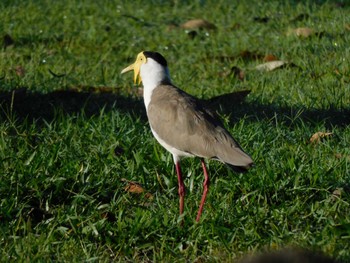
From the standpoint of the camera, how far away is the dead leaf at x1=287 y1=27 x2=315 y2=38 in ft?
30.7

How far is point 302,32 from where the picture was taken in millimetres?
9398

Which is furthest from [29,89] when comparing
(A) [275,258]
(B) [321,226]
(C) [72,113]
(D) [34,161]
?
(A) [275,258]

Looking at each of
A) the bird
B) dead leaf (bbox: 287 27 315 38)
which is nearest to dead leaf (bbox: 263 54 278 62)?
dead leaf (bbox: 287 27 315 38)

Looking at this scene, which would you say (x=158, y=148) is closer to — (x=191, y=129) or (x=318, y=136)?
(x=191, y=129)

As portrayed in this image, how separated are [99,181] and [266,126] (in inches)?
58.7

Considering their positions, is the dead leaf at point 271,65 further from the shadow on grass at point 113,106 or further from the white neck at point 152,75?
the white neck at point 152,75

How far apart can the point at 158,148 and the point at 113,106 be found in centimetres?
86

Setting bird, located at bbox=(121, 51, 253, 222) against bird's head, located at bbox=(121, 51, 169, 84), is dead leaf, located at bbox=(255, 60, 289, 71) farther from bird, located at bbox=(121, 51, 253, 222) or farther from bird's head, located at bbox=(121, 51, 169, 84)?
bird, located at bbox=(121, 51, 253, 222)

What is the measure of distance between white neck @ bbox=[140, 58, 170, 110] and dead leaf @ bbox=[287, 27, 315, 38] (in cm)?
349

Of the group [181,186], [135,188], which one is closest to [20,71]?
[135,188]

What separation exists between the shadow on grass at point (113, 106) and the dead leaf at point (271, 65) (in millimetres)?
1191

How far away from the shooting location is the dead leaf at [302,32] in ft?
30.7

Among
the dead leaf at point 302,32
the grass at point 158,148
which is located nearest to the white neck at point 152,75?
the grass at point 158,148

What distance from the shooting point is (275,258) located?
2.96 metres
